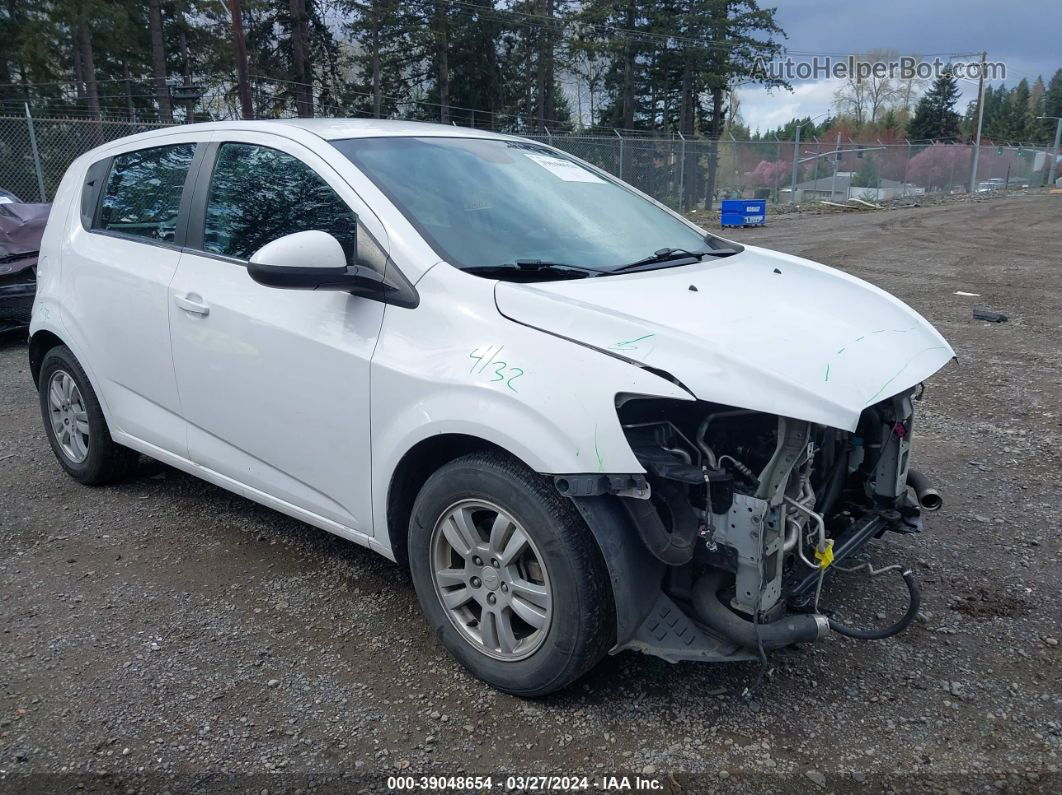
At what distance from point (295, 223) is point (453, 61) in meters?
38.1

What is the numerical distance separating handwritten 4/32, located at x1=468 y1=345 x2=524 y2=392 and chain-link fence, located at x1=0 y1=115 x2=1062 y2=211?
15.2 m

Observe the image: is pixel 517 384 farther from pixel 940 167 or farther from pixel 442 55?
pixel 940 167

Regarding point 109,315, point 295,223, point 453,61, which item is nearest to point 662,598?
point 295,223

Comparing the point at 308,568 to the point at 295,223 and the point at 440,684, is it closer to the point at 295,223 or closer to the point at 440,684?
the point at 440,684

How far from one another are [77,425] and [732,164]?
29.2 metres

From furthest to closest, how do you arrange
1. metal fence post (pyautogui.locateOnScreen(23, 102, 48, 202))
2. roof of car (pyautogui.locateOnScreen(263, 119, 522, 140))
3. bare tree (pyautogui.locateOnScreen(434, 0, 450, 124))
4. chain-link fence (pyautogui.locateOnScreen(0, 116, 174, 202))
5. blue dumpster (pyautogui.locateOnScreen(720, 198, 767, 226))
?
bare tree (pyautogui.locateOnScreen(434, 0, 450, 124)), blue dumpster (pyautogui.locateOnScreen(720, 198, 767, 226)), chain-link fence (pyautogui.locateOnScreen(0, 116, 174, 202)), metal fence post (pyautogui.locateOnScreen(23, 102, 48, 202)), roof of car (pyautogui.locateOnScreen(263, 119, 522, 140))

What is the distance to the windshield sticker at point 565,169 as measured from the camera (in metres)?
3.77

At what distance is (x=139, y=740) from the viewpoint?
2.61 meters

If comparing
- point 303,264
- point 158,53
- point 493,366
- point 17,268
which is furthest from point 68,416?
point 158,53

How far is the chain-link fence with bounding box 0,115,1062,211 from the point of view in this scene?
15461 mm

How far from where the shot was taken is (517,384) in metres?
2.52

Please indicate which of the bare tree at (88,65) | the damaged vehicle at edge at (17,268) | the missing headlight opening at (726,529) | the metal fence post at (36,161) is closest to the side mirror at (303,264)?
the missing headlight opening at (726,529)

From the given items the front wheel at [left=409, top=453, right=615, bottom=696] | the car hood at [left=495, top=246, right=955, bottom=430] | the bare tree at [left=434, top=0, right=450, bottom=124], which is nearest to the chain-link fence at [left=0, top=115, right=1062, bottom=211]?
the bare tree at [left=434, top=0, right=450, bottom=124]

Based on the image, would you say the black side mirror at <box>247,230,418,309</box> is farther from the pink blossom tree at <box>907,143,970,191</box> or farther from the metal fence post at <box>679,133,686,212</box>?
Answer: the pink blossom tree at <box>907,143,970,191</box>
